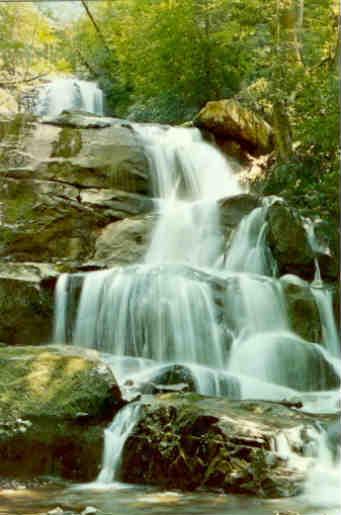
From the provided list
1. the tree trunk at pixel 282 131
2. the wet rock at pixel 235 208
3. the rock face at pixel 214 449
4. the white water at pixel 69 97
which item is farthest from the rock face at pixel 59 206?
the white water at pixel 69 97

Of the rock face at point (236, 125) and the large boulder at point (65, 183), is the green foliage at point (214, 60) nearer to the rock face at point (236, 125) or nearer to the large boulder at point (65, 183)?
the rock face at point (236, 125)

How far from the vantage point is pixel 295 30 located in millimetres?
12898

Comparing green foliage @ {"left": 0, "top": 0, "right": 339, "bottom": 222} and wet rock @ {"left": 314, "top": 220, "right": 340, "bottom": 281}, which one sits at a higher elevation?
green foliage @ {"left": 0, "top": 0, "right": 339, "bottom": 222}

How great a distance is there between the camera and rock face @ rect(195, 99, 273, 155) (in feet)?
49.0

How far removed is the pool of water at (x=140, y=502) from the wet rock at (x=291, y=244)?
222 inches

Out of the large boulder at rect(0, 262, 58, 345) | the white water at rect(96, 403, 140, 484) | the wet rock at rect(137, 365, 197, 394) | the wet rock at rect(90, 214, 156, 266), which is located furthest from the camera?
the wet rock at rect(90, 214, 156, 266)

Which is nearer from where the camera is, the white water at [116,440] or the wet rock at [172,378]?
the white water at [116,440]

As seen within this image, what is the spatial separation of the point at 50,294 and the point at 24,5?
4.50 metres

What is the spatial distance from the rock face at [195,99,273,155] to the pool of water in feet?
35.7

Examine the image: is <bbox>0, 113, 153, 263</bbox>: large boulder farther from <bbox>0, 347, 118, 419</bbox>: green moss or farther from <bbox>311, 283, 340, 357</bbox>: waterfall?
<bbox>0, 347, 118, 419</bbox>: green moss

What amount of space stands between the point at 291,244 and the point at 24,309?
397cm

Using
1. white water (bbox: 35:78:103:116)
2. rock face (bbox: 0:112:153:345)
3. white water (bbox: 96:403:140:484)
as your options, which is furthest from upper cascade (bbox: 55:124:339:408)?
white water (bbox: 35:78:103:116)

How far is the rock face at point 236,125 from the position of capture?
14.9 m

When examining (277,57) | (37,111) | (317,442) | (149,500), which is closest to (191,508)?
(149,500)
